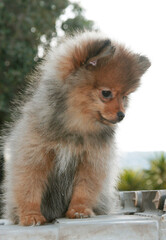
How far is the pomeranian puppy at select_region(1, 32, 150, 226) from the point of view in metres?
3.50

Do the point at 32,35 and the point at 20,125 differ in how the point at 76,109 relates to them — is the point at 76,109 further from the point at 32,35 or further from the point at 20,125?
the point at 32,35

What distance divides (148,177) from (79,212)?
12483 millimetres

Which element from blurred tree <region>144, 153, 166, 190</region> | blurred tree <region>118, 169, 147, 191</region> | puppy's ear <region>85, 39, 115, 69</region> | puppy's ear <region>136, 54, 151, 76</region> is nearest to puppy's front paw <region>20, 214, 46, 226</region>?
puppy's ear <region>85, 39, 115, 69</region>

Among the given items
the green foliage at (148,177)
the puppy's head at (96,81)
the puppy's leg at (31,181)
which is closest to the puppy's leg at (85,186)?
the puppy's leg at (31,181)

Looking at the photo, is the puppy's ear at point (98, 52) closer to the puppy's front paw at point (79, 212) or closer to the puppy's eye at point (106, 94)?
the puppy's eye at point (106, 94)

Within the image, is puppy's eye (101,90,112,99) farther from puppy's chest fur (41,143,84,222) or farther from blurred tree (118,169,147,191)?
blurred tree (118,169,147,191)

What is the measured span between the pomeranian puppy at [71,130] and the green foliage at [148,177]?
38.0ft

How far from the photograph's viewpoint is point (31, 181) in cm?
368

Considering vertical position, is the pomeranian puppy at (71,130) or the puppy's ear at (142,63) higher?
the puppy's ear at (142,63)

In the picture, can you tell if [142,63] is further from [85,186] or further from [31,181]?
[31,181]

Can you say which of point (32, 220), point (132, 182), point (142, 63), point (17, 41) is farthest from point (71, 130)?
point (132, 182)

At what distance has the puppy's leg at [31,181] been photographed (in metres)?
3.64

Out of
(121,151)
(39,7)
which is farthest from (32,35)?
(121,151)

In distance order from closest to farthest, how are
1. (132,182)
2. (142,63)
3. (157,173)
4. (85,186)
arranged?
(85,186) < (142,63) < (132,182) < (157,173)
